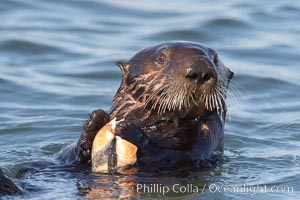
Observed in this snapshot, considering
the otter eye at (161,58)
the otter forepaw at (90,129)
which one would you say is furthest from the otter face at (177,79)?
the otter forepaw at (90,129)

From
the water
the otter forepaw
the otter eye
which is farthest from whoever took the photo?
the otter eye

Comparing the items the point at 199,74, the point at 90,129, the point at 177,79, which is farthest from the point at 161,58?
the point at 90,129

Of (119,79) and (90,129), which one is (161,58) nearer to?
(90,129)

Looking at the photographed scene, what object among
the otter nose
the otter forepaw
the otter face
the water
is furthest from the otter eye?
the water

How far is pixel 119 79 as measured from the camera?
986cm

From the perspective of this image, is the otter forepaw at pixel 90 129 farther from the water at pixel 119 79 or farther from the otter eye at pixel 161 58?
the otter eye at pixel 161 58

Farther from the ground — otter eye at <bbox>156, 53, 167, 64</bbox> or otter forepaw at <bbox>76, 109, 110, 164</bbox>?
otter eye at <bbox>156, 53, 167, 64</bbox>

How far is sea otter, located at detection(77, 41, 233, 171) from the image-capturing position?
18.6 ft

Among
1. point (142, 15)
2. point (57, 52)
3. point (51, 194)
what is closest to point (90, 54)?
point (57, 52)

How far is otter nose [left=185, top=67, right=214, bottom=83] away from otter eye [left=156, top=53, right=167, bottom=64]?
1.08 feet

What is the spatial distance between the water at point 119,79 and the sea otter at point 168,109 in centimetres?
15

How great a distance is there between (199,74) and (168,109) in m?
0.40

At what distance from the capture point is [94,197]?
5414 millimetres

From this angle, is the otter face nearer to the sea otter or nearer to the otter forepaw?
the sea otter
